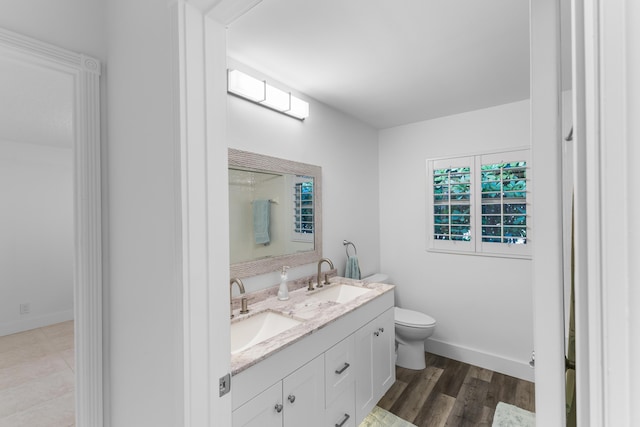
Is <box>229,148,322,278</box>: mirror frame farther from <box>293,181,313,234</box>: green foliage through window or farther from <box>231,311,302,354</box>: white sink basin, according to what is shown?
<box>231,311,302,354</box>: white sink basin

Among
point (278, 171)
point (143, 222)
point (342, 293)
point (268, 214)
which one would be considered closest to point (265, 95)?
point (278, 171)

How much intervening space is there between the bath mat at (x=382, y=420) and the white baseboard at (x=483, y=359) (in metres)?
1.11

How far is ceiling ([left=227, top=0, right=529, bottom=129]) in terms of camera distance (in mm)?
1428

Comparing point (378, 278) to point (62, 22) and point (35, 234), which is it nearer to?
point (35, 234)

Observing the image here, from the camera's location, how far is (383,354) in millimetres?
2254

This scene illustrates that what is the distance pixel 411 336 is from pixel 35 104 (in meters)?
2.85

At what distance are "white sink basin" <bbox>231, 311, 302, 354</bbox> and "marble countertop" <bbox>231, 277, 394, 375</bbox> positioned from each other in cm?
3

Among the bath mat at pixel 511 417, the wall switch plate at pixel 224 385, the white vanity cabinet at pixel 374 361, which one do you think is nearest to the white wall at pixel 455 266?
the bath mat at pixel 511 417

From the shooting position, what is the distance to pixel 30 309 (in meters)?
1.47

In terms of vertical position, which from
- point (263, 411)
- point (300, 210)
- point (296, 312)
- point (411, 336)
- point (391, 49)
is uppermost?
point (391, 49)

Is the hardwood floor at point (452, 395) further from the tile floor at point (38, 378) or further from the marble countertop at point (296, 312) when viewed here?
the tile floor at point (38, 378)

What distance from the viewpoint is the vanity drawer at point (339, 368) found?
165cm

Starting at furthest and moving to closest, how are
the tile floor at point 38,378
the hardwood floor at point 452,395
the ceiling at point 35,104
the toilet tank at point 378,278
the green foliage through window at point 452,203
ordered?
1. the toilet tank at point 378,278
2. the green foliage through window at point 452,203
3. the hardwood floor at point 452,395
4. the tile floor at point 38,378
5. the ceiling at point 35,104

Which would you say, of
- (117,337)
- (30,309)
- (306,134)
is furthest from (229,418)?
(306,134)
